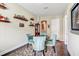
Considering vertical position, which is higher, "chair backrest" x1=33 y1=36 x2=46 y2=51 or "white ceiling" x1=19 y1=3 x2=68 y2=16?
"white ceiling" x1=19 y1=3 x2=68 y2=16

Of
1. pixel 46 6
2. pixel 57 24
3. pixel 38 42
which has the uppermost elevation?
pixel 46 6

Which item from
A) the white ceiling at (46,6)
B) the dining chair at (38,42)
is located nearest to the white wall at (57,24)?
the white ceiling at (46,6)

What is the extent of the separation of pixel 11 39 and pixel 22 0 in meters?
3.89

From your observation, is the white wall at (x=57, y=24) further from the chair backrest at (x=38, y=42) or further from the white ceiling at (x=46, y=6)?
the chair backrest at (x=38, y=42)

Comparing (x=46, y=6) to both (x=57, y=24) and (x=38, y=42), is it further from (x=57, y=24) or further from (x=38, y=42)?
(x=57, y=24)

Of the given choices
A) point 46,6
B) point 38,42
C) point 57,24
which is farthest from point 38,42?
point 57,24

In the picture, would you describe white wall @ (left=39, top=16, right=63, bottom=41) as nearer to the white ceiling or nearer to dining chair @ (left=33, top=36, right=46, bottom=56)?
the white ceiling

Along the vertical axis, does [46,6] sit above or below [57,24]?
above

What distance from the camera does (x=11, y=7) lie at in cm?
508

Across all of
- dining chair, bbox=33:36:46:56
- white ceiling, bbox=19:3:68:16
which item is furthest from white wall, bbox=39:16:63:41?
dining chair, bbox=33:36:46:56

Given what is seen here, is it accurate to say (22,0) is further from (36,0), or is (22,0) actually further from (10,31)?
(10,31)

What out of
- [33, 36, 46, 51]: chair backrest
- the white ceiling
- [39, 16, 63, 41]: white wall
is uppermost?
the white ceiling

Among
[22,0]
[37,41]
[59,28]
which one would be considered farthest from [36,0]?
[59,28]

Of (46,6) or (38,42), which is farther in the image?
(46,6)
